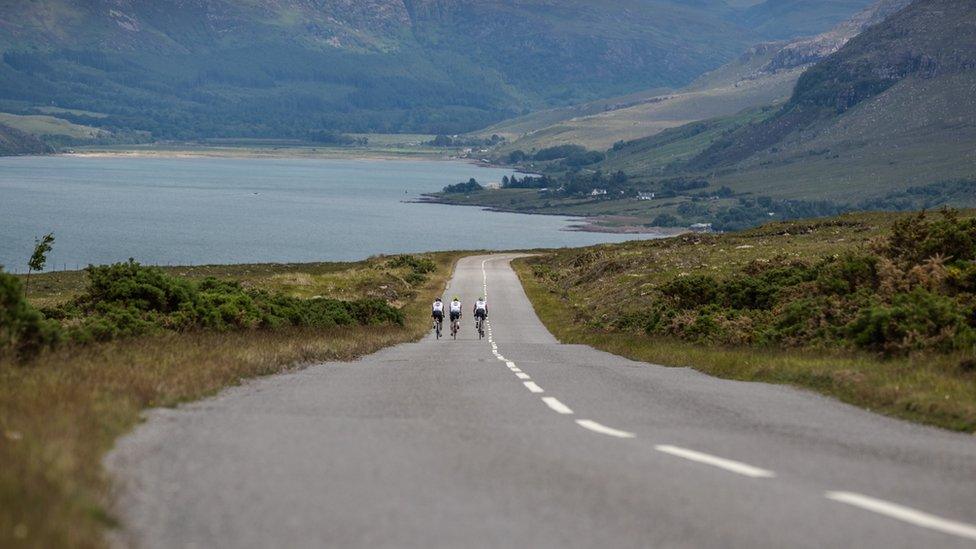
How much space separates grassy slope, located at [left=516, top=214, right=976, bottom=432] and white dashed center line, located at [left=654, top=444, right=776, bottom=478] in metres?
4.08

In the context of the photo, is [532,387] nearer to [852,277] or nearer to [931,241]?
[852,277]

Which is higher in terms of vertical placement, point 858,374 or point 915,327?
point 915,327

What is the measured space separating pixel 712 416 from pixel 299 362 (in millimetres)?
10292

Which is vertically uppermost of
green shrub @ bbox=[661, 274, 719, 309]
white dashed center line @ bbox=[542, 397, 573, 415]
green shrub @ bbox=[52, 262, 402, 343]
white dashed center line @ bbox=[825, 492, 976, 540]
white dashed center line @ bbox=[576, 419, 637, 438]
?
white dashed center line @ bbox=[825, 492, 976, 540]

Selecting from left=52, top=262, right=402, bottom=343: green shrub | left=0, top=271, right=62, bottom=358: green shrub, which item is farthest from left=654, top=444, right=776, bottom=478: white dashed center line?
left=52, top=262, right=402, bottom=343: green shrub

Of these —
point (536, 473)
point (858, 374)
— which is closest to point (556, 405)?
point (536, 473)

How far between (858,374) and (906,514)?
31.9 feet

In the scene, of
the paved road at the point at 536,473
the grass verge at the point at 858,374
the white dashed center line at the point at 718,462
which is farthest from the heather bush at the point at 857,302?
the white dashed center line at the point at 718,462

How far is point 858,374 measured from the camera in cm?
1747

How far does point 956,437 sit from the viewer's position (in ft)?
40.9

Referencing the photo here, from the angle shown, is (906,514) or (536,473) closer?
(906,514)

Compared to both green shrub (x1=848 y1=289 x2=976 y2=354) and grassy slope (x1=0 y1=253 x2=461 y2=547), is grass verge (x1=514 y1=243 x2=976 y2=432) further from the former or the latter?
grassy slope (x1=0 y1=253 x2=461 y2=547)

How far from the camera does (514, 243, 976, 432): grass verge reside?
46.6 ft

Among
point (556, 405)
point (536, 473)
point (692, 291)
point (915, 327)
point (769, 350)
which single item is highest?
point (536, 473)
